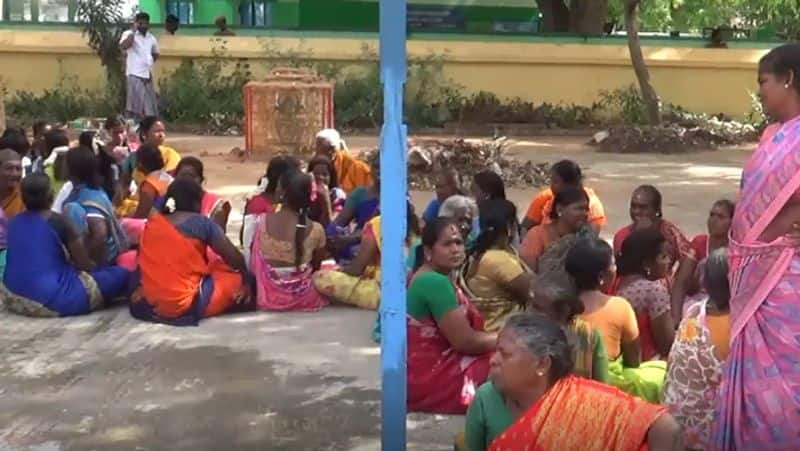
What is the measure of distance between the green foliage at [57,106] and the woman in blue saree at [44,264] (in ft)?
32.9

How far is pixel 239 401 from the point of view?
4.51 meters

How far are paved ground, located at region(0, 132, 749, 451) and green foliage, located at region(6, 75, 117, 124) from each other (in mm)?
10190

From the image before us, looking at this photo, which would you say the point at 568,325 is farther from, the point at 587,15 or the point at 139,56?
the point at 587,15

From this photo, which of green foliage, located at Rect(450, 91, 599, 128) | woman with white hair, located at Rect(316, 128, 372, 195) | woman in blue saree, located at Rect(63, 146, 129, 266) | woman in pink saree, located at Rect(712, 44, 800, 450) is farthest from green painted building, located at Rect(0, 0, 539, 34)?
woman in pink saree, located at Rect(712, 44, 800, 450)

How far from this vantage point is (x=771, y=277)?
307cm

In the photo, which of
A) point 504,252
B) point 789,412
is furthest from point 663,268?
point 789,412

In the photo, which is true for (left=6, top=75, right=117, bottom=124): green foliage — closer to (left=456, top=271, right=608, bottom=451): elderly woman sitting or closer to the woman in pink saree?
(left=456, top=271, right=608, bottom=451): elderly woman sitting

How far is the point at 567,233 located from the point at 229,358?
167 centimetres

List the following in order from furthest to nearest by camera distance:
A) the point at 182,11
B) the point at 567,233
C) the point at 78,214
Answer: the point at 182,11 → the point at 78,214 → the point at 567,233

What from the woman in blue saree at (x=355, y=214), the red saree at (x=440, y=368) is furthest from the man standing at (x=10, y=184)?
the red saree at (x=440, y=368)

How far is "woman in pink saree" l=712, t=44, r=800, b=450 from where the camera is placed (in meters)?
3.00

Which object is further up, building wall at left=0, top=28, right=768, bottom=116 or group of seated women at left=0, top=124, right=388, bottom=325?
building wall at left=0, top=28, right=768, bottom=116

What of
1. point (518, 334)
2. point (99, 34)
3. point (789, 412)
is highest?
point (99, 34)

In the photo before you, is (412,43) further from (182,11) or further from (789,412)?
(789,412)
